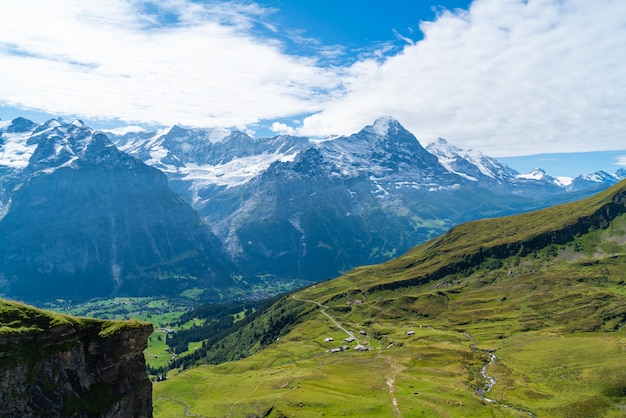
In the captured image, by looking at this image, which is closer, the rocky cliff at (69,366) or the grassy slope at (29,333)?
the grassy slope at (29,333)

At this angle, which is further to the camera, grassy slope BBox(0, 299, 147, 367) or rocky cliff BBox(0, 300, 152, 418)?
rocky cliff BBox(0, 300, 152, 418)

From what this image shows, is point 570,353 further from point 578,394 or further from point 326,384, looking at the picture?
point 326,384

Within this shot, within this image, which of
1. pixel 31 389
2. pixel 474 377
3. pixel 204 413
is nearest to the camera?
pixel 31 389

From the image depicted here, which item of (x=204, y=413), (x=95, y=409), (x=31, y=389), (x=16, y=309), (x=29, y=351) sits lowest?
(x=204, y=413)

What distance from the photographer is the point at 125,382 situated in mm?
60969

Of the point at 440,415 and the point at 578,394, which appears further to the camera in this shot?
the point at 578,394

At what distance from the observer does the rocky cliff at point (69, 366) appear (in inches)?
1881

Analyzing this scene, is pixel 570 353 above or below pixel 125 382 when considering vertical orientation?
below

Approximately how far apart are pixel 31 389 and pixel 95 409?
9156mm

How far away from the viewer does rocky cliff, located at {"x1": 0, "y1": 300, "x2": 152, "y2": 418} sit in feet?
157

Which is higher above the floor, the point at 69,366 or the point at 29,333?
the point at 29,333

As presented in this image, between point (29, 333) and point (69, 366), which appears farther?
point (69, 366)

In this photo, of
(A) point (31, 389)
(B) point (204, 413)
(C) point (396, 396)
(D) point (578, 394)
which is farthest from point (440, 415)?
(A) point (31, 389)

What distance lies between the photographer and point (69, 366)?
5356cm
